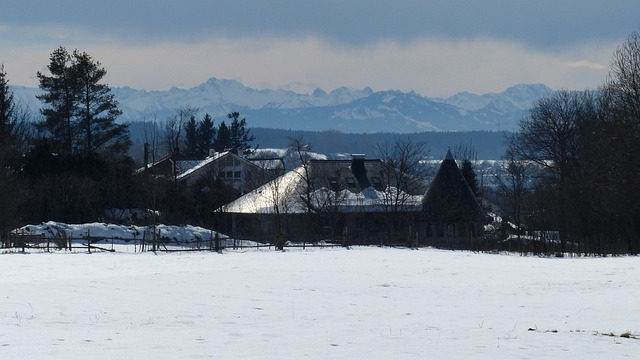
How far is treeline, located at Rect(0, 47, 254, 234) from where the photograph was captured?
60.4 m

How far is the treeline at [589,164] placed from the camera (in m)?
53.1

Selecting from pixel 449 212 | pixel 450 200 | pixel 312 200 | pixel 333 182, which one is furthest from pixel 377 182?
pixel 312 200

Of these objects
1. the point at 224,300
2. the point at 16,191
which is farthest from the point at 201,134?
the point at 224,300

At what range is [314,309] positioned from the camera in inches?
853

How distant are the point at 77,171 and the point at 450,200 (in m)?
24.9

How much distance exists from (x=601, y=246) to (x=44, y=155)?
116 ft

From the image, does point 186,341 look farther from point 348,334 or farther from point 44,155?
point 44,155

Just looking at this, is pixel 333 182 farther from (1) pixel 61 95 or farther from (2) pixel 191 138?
(2) pixel 191 138

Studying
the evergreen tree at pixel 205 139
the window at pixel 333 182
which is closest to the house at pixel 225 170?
the window at pixel 333 182

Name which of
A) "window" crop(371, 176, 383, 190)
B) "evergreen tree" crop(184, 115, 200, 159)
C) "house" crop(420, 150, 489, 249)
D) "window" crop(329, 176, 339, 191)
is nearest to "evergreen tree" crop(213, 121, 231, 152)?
"evergreen tree" crop(184, 115, 200, 159)

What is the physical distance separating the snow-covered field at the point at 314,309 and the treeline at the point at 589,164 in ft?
50.9

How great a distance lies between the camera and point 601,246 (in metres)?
45.5

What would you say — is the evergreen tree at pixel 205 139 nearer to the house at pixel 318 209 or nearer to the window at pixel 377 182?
the window at pixel 377 182

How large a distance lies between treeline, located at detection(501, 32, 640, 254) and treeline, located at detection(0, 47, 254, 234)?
22.9 metres
